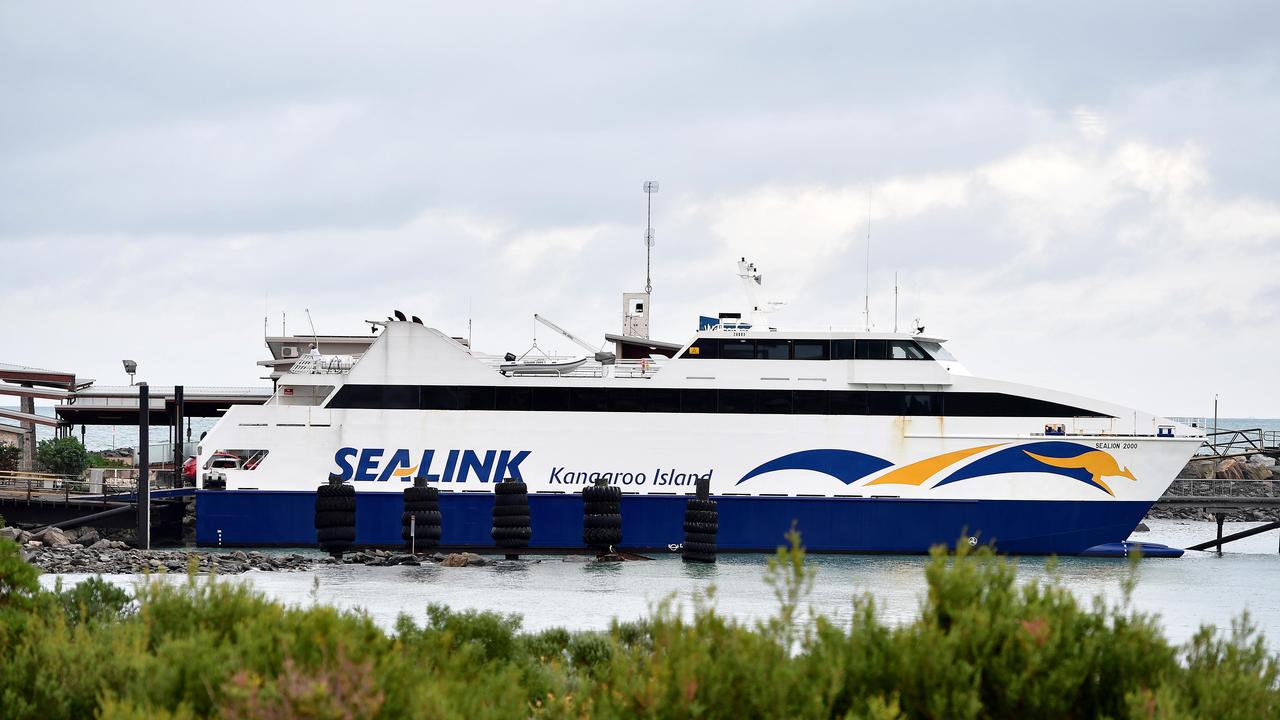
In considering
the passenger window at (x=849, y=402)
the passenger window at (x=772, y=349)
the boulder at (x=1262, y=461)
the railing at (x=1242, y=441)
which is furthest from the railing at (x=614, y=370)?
the boulder at (x=1262, y=461)

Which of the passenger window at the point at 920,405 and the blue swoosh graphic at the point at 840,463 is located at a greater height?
the passenger window at the point at 920,405

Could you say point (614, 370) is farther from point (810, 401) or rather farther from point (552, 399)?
point (810, 401)

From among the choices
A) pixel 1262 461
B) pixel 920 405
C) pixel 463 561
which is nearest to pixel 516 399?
pixel 463 561

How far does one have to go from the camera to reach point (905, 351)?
2334cm

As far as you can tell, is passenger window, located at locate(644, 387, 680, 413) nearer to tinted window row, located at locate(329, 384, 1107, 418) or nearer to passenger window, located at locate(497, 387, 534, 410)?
tinted window row, located at locate(329, 384, 1107, 418)

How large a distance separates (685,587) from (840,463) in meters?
5.41

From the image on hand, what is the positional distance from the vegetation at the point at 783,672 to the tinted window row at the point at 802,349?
16.3 metres

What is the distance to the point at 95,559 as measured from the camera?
2058cm

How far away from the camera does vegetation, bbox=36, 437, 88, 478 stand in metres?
35.7

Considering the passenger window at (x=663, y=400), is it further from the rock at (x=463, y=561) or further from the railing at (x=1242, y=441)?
the railing at (x=1242, y=441)

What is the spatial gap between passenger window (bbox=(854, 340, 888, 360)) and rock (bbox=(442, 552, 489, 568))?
26.3 feet

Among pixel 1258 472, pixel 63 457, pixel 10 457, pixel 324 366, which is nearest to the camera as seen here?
pixel 324 366

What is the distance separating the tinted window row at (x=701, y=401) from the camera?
912 inches

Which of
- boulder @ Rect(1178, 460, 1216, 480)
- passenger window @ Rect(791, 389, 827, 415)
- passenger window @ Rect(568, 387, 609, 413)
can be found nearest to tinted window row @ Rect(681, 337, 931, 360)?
passenger window @ Rect(791, 389, 827, 415)
